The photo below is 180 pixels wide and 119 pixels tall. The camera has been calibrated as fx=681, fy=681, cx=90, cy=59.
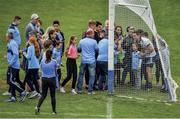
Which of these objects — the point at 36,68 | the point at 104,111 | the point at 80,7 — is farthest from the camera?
the point at 80,7

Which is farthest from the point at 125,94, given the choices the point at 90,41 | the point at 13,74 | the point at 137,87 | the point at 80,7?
the point at 80,7

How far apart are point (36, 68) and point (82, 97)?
1.77m

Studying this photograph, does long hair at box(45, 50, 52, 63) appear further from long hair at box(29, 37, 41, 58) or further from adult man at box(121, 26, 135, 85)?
adult man at box(121, 26, 135, 85)

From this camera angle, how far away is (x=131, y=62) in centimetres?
2217

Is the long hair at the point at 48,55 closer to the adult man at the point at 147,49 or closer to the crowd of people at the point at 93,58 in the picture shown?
the crowd of people at the point at 93,58

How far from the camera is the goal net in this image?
72.1ft

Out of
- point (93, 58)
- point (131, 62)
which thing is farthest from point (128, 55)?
point (93, 58)

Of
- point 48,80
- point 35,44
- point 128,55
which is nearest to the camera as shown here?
point 48,80

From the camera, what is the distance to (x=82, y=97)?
71.4 ft

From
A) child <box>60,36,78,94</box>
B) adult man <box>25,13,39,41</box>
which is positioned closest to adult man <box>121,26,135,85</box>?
child <box>60,36,78,94</box>

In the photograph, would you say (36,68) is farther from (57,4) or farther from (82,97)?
(57,4)

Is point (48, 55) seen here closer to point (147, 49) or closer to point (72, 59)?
point (72, 59)

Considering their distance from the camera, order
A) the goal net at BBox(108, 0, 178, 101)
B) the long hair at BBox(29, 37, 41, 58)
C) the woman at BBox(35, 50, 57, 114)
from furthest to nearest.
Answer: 1. the goal net at BBox(108, 0, 178, 101)
2. the long hair at BBox(29, 37, 41, 58)
3. the woman at BBox(35, 50, 57, 114)

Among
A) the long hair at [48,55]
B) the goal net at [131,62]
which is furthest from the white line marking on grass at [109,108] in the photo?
the long hair at [48,55]
